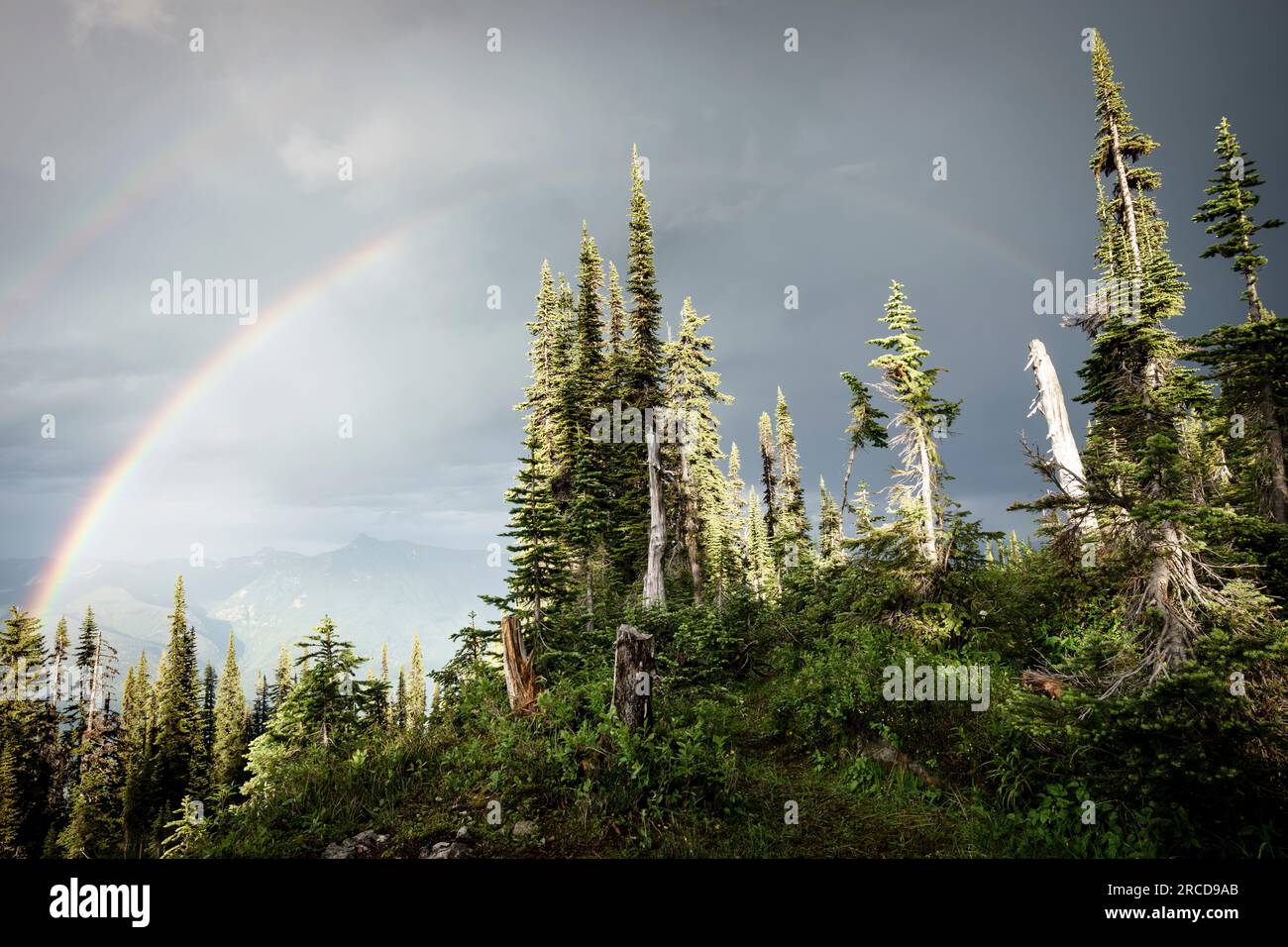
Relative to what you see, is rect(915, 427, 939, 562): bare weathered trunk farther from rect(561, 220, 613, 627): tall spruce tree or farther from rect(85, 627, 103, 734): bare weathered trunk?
rect(85, 627, 103, 734): bare weathered trunk

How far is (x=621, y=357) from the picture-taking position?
27781 mm

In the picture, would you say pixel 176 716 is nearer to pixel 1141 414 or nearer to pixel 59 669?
pixel 59 669

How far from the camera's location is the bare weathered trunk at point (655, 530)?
22562 millimetres

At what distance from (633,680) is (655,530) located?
15.7 metres

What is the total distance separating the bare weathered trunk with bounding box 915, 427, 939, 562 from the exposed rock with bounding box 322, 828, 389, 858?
38.3 feet

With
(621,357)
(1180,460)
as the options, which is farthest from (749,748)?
(621,357)

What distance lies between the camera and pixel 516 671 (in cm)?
1127

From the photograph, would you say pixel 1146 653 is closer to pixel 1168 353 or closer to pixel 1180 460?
pixel 1180 460

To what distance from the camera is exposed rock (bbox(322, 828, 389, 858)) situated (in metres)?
6.80

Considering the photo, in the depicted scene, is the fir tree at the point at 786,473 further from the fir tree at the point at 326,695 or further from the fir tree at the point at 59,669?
the fir tree at the point at 59,669

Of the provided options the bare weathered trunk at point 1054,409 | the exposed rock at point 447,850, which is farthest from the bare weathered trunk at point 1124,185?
the exposed rock at point 447,850

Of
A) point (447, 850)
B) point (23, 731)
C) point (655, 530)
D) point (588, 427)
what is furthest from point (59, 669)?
point (447, 850)

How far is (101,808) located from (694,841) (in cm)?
5955
